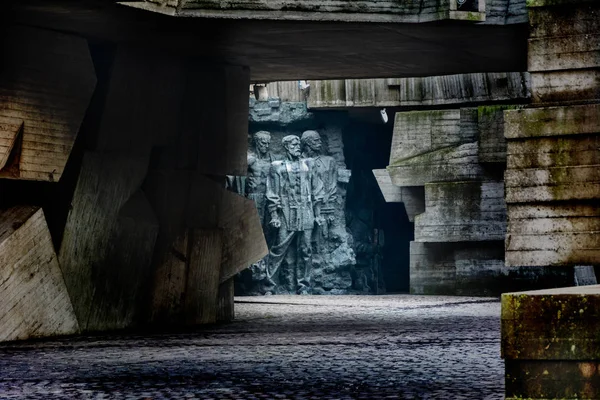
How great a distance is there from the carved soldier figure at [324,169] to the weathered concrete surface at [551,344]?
18.7 meters

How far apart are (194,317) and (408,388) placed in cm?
559

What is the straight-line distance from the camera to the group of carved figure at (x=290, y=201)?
21.8 meters

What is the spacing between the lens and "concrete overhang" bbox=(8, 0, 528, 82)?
29.7 feet

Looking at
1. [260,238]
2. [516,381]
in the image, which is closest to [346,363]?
[516,381]

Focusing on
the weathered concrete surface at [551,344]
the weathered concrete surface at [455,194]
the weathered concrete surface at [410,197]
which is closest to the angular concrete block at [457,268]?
the weathered concrete surface at [455,194]

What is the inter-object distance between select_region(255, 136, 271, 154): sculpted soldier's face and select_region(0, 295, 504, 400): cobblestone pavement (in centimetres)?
1084

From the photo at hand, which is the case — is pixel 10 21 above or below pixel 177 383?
above

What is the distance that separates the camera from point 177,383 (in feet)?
19.3

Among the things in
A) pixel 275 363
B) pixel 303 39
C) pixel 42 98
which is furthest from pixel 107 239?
pixel 275 363

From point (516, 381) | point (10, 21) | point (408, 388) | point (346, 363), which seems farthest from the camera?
point (10, 21)

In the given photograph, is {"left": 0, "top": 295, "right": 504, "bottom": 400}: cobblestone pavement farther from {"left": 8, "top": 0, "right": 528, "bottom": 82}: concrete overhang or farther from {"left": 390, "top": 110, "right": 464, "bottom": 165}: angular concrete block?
{"left": 390, "top": 110, "right": 464, "bottom": 165}: angular concrete block

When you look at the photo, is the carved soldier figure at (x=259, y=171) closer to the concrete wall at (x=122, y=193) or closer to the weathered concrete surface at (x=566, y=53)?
the concrete wall at (x=122, y=193)

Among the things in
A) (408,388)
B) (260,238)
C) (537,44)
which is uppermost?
(537,44)

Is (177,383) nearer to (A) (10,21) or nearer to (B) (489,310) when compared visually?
(A) (10,21)
